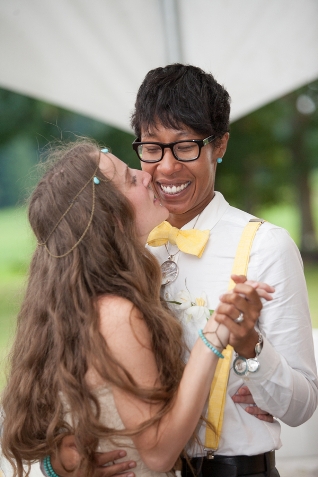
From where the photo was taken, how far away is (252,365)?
71.1 inches

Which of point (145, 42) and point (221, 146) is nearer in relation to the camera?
point (221, 146)

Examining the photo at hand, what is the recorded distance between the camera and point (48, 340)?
192 centimetres

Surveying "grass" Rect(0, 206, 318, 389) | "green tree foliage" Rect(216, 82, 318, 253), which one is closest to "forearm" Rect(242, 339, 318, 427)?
"grass" Rect(0, 206, 318, 389)

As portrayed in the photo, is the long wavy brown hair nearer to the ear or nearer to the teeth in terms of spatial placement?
the teeth

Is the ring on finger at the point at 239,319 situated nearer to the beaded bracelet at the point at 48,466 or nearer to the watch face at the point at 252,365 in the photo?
the watch face at the point at 252,365

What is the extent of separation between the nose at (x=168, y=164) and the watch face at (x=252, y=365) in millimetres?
773

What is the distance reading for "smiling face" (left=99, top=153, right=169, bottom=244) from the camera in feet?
6.73

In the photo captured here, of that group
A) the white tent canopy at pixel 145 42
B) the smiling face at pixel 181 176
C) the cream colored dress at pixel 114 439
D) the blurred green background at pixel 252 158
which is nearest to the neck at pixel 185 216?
the smiling face at pixel 181 176

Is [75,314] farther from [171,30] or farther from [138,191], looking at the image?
[171,30]

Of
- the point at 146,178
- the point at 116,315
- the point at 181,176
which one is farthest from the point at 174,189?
the point at 116,315

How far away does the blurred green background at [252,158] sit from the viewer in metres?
12.2

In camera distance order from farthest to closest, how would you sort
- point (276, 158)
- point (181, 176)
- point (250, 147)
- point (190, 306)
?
1. point (276, 158)
2. point (250, 147)
3. point (181, 176)
4. point (190, 306)

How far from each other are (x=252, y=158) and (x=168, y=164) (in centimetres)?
1175

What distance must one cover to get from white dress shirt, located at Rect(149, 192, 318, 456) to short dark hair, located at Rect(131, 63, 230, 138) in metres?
0.46
